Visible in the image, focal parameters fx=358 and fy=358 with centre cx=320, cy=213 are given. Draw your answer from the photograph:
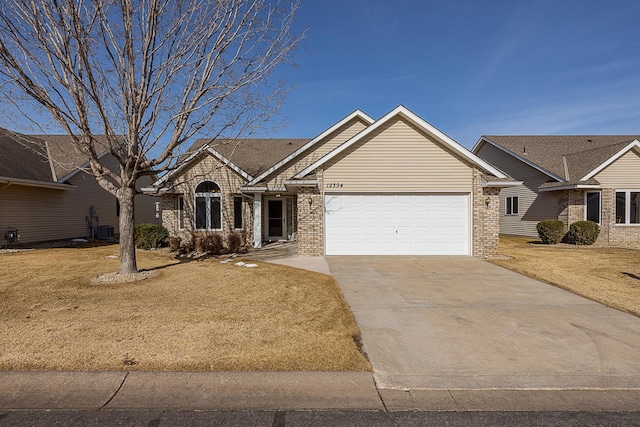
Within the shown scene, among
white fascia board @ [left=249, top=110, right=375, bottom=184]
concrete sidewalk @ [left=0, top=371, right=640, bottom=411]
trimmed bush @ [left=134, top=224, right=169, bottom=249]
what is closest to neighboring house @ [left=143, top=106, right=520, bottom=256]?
trimmed bush @ [left=134, top=224, right=169, bottom=249]

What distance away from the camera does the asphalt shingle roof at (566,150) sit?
726 inches

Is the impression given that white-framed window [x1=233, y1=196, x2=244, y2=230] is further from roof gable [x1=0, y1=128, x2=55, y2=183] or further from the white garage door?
roof gable [x1=0, y1=128, x2=55, y2=183]

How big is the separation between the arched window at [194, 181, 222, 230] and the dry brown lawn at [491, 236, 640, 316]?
11916 mm

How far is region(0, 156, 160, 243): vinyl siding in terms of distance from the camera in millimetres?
16005

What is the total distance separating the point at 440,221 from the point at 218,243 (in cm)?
863

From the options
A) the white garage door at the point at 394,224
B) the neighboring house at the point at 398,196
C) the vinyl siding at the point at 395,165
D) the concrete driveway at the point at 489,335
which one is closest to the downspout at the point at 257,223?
the neighboring house at the point at 398,196

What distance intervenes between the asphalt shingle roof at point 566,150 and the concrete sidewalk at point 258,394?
18244 millimetres

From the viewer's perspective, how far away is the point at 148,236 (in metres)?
15.6

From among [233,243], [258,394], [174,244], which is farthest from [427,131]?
[258,394]

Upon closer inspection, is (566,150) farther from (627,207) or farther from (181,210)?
(181,210)

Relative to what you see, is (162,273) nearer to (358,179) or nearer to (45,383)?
(45,383)

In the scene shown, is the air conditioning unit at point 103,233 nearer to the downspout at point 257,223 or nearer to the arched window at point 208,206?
the arched window at point 208,206

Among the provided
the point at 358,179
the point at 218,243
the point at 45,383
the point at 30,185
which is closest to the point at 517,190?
the point at 358,179

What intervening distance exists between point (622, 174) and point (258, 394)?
2168cm
